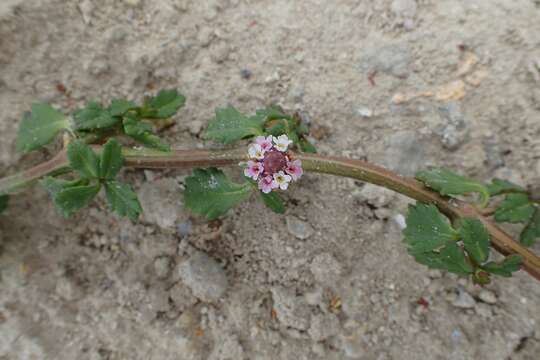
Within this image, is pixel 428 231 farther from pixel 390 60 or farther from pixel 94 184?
pixel 94 184

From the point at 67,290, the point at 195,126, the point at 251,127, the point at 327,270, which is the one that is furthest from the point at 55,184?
the point at 327,270

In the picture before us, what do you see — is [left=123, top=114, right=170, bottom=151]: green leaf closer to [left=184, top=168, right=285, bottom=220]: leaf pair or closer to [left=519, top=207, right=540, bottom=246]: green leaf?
[left=184, top=168, right=285, bottom=220]: leaf pair

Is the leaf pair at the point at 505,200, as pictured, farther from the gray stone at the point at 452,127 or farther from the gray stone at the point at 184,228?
the gray stone at the point at 184,228

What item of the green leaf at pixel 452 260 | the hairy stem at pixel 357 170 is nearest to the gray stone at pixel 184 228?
the hairy stem at pixel 357 170

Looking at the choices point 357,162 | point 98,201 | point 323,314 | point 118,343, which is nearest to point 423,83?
point 357,162

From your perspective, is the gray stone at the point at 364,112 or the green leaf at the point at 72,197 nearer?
the green leaf at the point at 72,197

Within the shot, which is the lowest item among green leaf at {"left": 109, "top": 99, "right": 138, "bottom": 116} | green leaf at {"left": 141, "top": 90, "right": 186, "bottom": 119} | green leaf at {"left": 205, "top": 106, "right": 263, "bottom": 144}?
green leaf at {"left": 141, "top": 90, "right": 186, "bottom": 119}

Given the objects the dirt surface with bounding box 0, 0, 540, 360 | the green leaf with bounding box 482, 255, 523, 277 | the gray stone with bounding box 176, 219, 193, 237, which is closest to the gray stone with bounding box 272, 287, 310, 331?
the dirt surface with bounding box 0, 0, 540, 360
